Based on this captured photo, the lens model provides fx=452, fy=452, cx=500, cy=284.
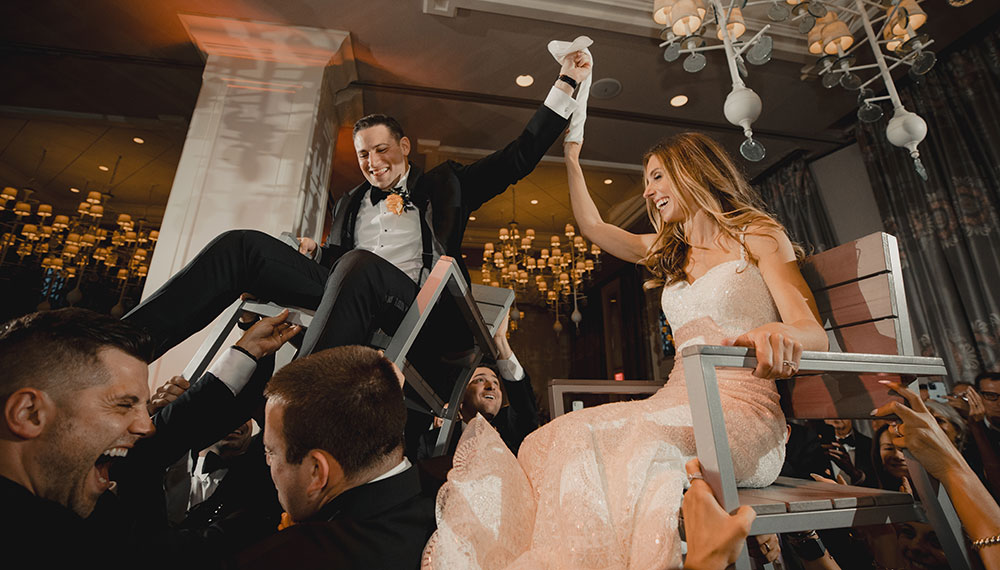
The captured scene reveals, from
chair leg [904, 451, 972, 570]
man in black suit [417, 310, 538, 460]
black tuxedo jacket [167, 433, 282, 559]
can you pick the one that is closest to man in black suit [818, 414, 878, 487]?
chair leg [904, 451, 972, 570]

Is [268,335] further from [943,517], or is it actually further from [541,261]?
[541,261]

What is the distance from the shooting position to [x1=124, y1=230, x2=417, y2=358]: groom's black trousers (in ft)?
3.92

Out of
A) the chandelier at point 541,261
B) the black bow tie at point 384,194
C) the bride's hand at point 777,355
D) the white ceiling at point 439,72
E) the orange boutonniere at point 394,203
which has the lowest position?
the bride's hand at point 777,355

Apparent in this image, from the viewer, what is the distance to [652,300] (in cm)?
798

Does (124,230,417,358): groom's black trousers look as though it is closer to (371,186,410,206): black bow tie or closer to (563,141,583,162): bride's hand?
(371,186,410,206): black bow tie

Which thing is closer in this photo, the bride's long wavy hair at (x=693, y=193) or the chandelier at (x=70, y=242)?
the bride's long wavy hair at (x=693, y=193)

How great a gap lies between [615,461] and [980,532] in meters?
0.79

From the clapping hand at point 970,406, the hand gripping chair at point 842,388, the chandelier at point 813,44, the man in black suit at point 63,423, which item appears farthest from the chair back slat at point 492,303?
the clapping hand at point 970,406

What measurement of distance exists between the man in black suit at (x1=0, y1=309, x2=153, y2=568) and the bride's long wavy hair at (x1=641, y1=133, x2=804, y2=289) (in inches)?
63.6

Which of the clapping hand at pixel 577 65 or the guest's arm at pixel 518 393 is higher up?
the clapping hand at pixel 577 65

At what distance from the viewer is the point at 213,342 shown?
1.61 metres

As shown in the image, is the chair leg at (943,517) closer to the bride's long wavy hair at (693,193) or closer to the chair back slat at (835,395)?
the chair back slat at (835,395)

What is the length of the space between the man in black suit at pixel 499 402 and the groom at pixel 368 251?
1.87 feet

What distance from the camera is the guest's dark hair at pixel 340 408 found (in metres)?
0.94
